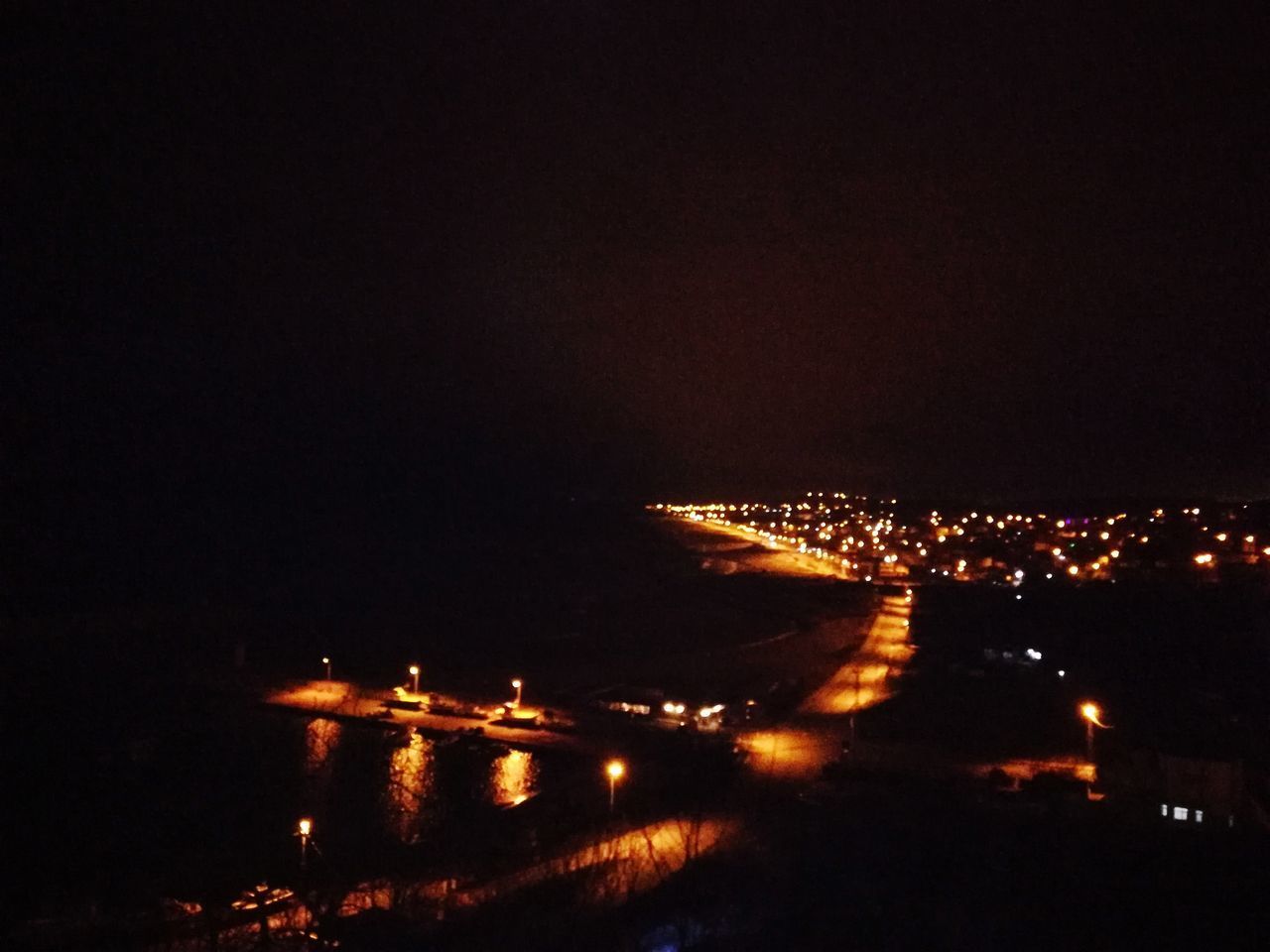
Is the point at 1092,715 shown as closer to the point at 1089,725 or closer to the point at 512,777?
the point at 1089,725

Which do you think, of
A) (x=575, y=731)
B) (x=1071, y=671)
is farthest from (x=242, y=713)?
(x=1071, y=671)

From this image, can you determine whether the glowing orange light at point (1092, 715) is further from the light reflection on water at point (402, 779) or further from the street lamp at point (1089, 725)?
the light reflection on water at point (402, 779)

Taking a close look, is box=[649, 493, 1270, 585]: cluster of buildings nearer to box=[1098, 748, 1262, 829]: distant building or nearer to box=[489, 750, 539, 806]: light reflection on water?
box=[1098, 748, 1262, 829]: distant building

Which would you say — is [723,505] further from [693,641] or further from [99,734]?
[99,734]

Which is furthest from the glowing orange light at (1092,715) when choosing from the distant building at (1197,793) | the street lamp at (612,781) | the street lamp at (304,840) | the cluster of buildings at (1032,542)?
the cluster of buildings at (1032,542)

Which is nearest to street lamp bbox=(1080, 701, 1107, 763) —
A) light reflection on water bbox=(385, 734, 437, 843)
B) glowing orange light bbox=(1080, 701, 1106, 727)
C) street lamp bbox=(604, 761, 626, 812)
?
glowing orange light bbox=(1080, 701, 1106, 727)

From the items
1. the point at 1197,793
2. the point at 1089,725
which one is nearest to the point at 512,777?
the point at 1089,725
